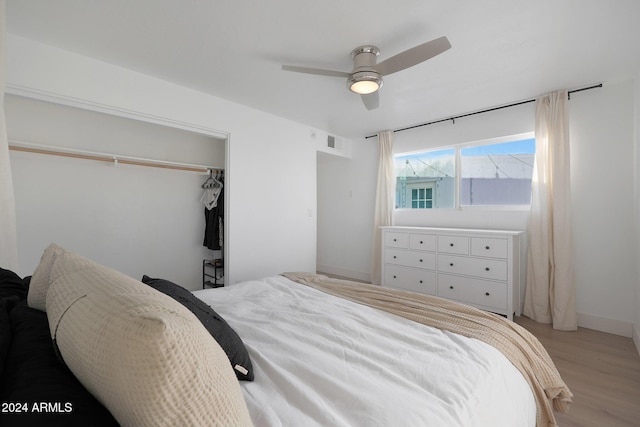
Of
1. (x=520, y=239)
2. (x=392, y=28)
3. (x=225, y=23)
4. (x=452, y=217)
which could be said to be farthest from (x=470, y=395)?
(x=452, y=217)

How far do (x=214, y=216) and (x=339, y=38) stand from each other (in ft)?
8.75

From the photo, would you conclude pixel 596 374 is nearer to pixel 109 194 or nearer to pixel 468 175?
pixel 468 175

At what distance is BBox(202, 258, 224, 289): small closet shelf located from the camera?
3.75m

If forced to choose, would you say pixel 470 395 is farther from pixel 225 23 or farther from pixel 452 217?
pixel 452 217

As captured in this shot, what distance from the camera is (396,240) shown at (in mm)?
3740

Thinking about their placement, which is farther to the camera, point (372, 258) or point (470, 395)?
point (372, 258)

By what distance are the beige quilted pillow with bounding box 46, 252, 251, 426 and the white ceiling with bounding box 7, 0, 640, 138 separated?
1.93 metres

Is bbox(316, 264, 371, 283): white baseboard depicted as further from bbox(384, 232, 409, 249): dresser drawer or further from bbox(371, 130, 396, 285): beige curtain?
bbox(384, 232, 409, 249): dresser drawer

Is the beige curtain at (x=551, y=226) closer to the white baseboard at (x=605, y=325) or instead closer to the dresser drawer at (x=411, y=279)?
the white baseboard at (x=605, y=325)

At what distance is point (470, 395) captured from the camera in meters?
A: 0.87

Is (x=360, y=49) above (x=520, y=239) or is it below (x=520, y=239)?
above

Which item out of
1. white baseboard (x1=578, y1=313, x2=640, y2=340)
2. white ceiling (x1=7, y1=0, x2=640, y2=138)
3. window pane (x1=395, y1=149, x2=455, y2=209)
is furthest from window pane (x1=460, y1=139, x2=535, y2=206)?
white baseboard (x1=578, y1=313, x2=640, y2=340)

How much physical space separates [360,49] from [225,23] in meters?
1.00

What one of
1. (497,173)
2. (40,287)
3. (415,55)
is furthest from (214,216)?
(497,173)
